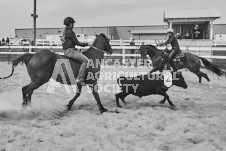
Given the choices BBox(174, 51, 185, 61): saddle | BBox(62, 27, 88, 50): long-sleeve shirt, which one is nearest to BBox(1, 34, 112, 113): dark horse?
BBox(62, 27, 88, 50): long-sleeve shirt

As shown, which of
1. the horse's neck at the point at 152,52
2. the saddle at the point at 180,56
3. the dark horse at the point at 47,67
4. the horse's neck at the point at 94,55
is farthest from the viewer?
the horse's neck at the point at 152,52

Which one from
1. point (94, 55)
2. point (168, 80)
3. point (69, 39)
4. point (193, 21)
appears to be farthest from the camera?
point (193, 21)

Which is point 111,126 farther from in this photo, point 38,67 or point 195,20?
point 195,20

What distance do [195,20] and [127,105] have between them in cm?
1872

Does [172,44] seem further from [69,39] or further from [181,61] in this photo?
[69,39]

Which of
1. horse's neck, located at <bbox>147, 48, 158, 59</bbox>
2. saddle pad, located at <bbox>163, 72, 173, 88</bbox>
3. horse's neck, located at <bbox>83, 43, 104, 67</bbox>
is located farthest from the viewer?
horse's neck, located at <bbox>147, 48, 158, 59</bbox>

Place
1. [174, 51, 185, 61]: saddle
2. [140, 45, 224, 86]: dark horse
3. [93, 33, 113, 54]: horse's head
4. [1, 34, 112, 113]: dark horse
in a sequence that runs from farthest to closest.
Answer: [174, 51, 185, 61]: saddle → [140, 45, 224, 86]: dark horse → [93, 33, 113, 54]: horse's head → [1, 34, 112, 113]: dark horse

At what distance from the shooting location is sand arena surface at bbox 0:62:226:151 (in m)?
3.67

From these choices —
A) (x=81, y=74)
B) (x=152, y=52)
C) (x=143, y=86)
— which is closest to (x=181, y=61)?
(x=152, y=52)

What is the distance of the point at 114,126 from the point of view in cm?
467

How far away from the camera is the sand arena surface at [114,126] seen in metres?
3.67

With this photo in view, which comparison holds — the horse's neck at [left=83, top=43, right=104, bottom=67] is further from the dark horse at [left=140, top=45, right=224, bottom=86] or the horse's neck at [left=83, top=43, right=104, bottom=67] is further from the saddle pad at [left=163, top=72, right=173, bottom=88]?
the dark horse at [left=140, top=45, right=224, bottom=86]

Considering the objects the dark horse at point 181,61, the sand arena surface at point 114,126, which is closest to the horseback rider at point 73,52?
the sand arena surface at point 114,126

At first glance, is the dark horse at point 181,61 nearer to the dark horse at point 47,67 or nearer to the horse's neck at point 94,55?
the horse's neck at point 94,55
